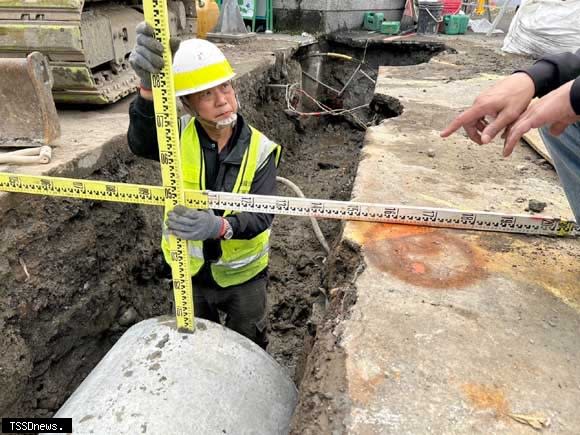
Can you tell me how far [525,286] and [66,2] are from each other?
11.7 ft

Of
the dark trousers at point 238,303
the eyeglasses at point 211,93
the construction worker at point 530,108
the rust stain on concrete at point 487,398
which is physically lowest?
the dark trousers at point 238,303

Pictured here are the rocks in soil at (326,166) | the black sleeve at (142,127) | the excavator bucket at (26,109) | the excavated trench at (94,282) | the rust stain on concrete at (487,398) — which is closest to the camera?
the rust stain on concrete at (487,398)

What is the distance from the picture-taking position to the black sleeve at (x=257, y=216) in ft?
7.84

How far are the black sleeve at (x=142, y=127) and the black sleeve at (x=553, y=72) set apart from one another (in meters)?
1.72

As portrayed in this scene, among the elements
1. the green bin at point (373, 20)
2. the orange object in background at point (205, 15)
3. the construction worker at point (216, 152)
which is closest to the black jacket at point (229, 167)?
the construction worker at point (216, 152)

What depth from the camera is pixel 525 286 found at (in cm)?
206

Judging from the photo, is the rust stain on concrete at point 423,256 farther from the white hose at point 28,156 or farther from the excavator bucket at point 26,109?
the excavator bucket at point 26,109

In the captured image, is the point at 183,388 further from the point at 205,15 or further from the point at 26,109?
the point at 205,15

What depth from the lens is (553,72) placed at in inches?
78.7

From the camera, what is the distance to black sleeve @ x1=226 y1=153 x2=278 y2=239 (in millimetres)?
2390

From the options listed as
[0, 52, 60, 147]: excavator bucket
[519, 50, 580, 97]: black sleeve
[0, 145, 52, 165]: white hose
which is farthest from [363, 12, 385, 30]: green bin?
[519, 50, 580, 97]: black sleeve

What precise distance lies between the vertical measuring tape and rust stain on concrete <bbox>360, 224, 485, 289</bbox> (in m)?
0.86

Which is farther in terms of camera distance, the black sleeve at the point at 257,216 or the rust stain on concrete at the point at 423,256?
the black sleeve at the point at 257,216

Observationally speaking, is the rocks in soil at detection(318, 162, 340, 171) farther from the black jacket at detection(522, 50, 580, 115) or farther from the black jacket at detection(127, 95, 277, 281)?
the black jacket at detection(522, 50, 580, 115)
